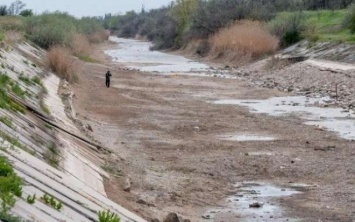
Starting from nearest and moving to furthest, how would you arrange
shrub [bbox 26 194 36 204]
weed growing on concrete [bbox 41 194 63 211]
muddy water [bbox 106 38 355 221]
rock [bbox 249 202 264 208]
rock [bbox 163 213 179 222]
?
shrub [bbox 26 194 36 204], weed growing on concrete [bbox 41 194 63 211], rock [bbox 163 213 179 222], muddy water [bbox 106 38 355 221], rock [bbox 249 202 264 208]

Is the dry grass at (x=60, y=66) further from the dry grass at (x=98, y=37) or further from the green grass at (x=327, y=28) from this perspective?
the dry grass at (x=98, y=37)

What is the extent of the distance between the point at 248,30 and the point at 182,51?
21.4 meters

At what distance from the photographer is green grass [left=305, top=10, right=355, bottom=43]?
2072 inches

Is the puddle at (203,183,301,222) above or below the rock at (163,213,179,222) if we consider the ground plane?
below

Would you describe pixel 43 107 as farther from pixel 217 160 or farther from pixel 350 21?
pixel 350 21

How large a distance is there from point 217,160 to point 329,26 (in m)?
42.1

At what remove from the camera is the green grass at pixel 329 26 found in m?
52.6

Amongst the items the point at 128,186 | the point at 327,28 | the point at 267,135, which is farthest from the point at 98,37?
the point at 128,186

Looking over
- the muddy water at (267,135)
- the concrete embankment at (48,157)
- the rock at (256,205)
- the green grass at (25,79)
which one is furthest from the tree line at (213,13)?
the rock at (256,205)

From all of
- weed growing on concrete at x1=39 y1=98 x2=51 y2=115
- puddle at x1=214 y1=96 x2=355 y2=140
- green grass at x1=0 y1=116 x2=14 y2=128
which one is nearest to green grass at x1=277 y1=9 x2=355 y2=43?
puddle at x1=214 y1=96 x2=355 y2=140

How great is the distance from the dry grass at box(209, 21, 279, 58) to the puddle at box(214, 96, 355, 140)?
25.4m

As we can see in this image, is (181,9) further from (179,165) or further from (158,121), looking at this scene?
(179,165)

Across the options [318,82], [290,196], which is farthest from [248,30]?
[290,196]

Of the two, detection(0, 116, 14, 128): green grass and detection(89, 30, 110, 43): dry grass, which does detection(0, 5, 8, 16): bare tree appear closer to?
detection(89, 30, 110, 43): dry grass
